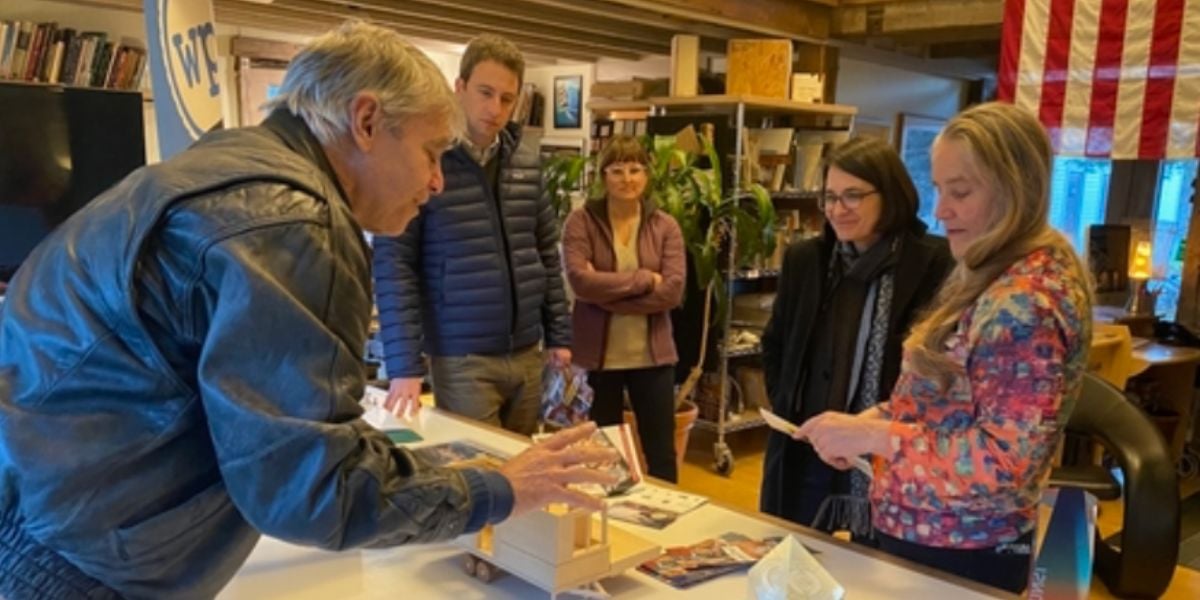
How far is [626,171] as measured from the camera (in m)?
3.27

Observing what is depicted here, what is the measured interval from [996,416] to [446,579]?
81 cm

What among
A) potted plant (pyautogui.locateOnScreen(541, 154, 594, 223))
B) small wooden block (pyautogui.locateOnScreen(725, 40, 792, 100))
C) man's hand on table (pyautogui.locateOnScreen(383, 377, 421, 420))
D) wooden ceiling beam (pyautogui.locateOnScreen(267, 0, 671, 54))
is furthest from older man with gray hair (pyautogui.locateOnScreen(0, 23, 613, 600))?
wooden ceiling beam (pyautogui.locateOnScreen(267, 0, 671, 54))

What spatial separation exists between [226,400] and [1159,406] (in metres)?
4.87

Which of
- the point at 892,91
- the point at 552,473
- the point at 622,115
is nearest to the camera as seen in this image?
the point at 552,473

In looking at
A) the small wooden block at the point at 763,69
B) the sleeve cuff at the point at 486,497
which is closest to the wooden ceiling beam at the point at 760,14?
the small wooden block at the point at 763,69

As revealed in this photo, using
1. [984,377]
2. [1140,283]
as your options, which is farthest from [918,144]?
[984,377]

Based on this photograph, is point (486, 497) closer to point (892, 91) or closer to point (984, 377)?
point (984, 377)

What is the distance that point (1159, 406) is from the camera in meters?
4.55

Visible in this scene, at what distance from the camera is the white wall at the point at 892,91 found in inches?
238

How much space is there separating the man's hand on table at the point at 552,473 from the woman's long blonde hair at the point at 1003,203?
587 millimetres

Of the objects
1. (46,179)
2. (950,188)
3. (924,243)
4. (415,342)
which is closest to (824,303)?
(924,243)

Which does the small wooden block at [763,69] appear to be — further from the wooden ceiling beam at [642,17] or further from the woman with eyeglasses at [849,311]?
the woman with eyeglasses at [849,311]

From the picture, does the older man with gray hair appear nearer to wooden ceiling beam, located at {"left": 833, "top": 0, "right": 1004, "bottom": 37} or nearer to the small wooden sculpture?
the small wooden sculpture

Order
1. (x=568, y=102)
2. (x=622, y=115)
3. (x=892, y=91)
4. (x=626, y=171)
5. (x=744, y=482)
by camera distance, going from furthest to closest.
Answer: (x=568, y=102) < (x=892, y=91) < (x=622, y=115) < (x=744, y=482) < (x=626, y=171)
